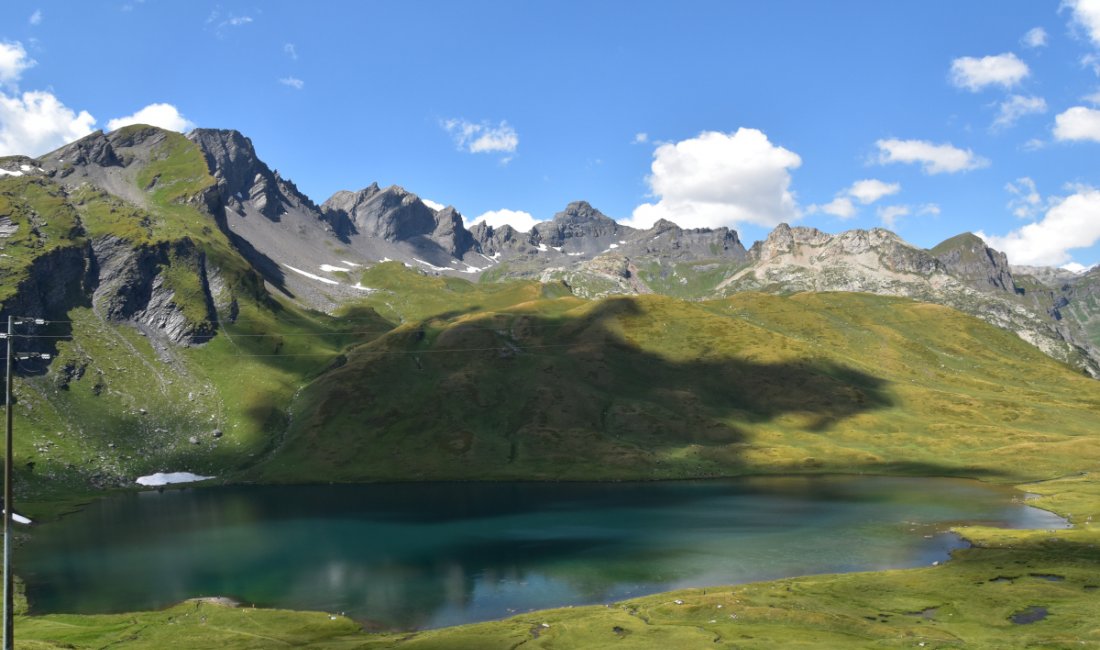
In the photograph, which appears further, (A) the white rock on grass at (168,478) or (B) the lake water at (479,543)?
(A) the white rock on grass at (168,478)

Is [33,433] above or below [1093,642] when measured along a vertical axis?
above

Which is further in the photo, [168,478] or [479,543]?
[168,478]

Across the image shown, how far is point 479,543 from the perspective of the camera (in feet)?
377

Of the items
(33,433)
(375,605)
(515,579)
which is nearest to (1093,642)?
(515,579)

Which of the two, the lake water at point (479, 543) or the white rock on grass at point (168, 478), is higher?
the white rock on grass at point (168, 478)

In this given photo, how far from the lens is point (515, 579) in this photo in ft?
300

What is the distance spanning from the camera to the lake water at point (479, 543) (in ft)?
284

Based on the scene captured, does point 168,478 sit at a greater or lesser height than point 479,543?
greater

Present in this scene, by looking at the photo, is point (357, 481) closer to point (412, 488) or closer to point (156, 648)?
point (412, 488)

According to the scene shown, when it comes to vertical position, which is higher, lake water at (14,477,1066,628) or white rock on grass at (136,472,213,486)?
white rock on grass at (136,472,213,486)

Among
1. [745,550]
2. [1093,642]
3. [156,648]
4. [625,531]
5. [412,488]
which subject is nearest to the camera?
[1093,642]

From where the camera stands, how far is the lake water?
284 ft

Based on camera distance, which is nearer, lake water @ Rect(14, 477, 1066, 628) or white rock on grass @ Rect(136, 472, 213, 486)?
lake water @ Rect(14, 477, 1066, 628)

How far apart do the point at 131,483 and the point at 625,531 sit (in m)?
141
